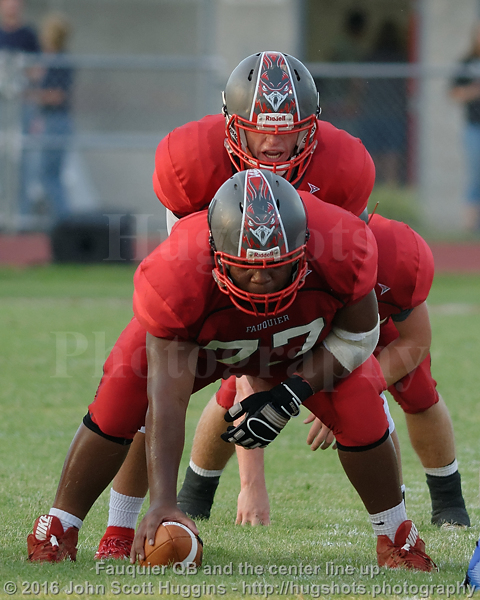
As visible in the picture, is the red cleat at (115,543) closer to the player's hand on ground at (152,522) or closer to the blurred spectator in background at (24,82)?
the player's hand on ground at (152,522)

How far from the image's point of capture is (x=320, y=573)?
3.03m

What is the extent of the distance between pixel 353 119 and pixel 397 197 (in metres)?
1.01

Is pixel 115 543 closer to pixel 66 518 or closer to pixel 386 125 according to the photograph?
pixel 66 518

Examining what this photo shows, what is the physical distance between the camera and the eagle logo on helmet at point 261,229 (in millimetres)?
2916

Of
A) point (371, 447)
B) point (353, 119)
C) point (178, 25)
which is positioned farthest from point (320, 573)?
point (178, 25)

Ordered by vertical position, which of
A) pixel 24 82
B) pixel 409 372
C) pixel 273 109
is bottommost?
pixel 24 82

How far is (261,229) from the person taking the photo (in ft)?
9.59

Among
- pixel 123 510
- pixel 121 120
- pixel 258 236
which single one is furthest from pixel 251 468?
pixel 121 120

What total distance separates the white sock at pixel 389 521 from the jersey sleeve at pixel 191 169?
125 cm

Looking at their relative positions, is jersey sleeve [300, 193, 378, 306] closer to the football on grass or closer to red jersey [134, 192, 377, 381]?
red jersey [134, 192, 377, 381]

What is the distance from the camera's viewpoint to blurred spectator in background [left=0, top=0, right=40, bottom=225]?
34.8ft

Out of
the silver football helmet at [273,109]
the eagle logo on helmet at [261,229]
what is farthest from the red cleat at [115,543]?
the silver football helmet at [273,109]

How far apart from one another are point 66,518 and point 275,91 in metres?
1.67

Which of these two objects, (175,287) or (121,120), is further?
(121,120)
